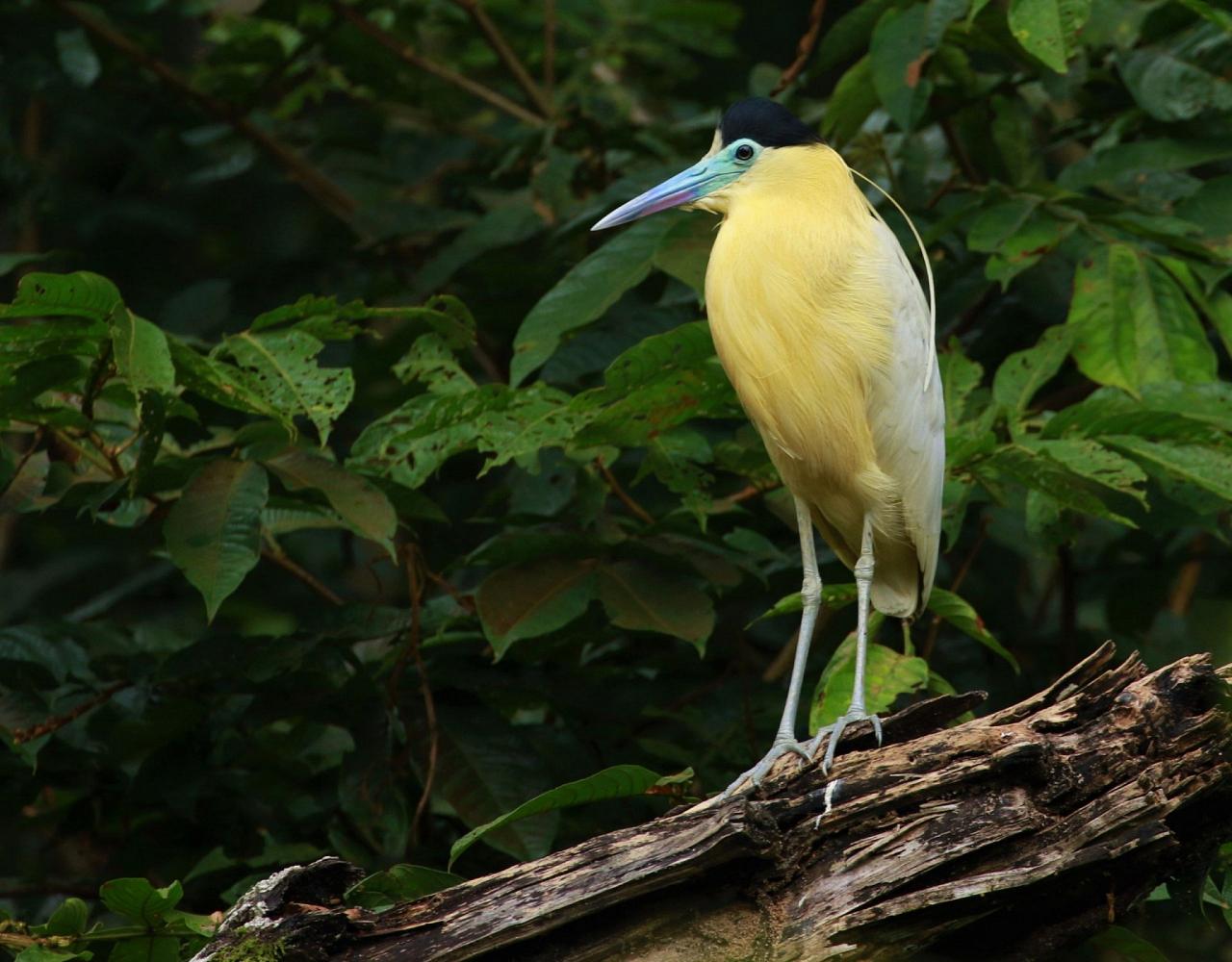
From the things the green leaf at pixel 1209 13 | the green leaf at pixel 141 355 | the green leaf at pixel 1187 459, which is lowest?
the green leaf at pixel 1187 459

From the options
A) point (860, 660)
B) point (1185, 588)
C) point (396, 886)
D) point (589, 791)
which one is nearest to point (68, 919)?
point (396, 886)

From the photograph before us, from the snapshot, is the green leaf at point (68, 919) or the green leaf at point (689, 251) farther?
the green leaf at point (689, 251)

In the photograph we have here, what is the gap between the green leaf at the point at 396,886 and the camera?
213cm

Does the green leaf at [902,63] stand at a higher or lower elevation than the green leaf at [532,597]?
higher

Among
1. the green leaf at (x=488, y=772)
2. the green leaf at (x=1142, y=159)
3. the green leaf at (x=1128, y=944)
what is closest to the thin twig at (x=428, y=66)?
the green leaf at (x=1142, y=159)

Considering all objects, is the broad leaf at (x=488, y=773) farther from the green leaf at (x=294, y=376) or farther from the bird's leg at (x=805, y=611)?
the green leaf at (x=294, y=376)

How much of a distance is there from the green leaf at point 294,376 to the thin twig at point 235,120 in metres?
1.62

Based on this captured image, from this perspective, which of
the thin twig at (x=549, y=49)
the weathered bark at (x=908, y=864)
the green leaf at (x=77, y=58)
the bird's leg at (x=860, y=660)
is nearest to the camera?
the weathered bark at (x=908, y=864)

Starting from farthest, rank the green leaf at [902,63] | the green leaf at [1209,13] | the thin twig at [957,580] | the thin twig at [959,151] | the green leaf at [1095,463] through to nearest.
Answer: the thin twig at [959,151] < the thin twig at [957,580] < the green leaf at [902,63] < the green leaf at [1209,13] < the green leaf at [1095,463]

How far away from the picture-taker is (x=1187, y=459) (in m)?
2.58

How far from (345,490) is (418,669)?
598 millimetres

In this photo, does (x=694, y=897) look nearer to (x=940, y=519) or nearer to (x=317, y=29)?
(x=940, y=519)

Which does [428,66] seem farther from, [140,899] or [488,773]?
[140,899]

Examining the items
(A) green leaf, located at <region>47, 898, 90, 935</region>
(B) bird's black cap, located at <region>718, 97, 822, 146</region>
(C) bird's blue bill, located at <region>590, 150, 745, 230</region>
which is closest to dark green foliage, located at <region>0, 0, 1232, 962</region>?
(A) green leaf, located at <region>47, 898, 90, 935</region>
